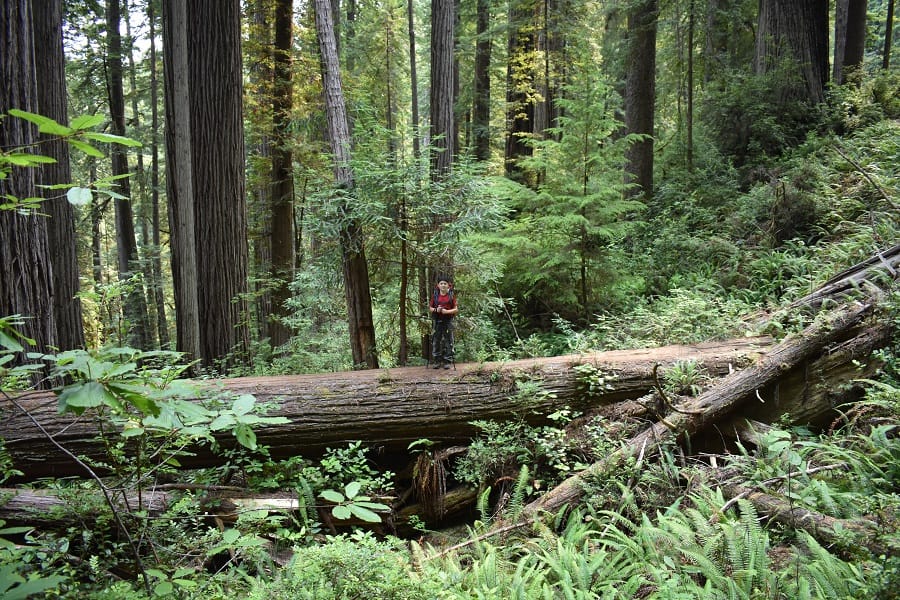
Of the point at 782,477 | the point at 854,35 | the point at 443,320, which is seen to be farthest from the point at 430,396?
the point at 854,35

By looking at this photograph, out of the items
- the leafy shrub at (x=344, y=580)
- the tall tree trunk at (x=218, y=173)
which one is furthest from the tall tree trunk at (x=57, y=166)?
the leafy shrub at (x=344, y=580)

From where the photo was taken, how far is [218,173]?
795cm

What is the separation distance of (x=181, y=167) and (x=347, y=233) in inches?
105

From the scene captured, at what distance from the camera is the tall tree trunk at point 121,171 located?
13508mm

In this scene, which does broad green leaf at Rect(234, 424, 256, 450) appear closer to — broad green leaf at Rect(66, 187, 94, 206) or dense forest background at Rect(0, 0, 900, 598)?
dense forest background at Rect(0, 0, 900, 598)

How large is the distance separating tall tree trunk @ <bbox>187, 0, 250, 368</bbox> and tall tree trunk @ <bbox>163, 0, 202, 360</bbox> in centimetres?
43

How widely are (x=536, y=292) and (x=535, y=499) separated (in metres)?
4.54

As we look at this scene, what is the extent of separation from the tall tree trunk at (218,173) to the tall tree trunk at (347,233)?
6.04 ft

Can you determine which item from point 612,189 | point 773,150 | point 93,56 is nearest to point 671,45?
point 773,150

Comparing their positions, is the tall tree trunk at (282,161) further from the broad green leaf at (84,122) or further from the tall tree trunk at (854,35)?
the tall tree trunk at (854,35)

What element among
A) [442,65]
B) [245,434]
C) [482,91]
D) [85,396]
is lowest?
[245,434]

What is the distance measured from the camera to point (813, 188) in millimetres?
9258

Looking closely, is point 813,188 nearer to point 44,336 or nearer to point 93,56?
point 44,336

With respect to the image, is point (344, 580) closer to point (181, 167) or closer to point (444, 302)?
point (444, 302)
